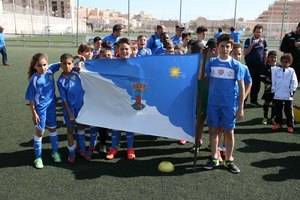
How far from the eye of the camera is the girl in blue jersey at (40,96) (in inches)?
199

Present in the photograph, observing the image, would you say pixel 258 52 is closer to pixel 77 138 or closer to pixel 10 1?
pixel 77 138

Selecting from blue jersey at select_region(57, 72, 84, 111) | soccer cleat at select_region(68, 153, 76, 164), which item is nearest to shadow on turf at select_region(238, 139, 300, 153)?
soccer cleat at select_region(68, 153, 76, 164)

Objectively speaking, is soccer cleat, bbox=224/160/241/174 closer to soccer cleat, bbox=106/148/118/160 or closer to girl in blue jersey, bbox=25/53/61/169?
soccer cleat, bbox=106/148/118/160

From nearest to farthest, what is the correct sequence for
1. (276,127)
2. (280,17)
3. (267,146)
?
(267,146) < (276,127) < (280,17)

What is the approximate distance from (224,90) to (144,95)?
1164 mm

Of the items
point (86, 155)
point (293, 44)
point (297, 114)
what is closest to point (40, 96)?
point (86, 155)

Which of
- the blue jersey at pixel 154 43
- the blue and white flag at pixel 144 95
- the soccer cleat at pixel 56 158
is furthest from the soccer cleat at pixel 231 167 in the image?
the blue jersey at pixel 154 43

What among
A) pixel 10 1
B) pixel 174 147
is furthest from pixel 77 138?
pixel 10 1

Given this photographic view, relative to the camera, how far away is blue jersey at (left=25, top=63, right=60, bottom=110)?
504 centimetres

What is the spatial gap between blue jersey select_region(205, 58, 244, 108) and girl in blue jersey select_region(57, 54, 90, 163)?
195 cm

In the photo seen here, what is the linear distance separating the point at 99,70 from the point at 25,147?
199 centimetres

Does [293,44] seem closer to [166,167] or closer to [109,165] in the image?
[166,167]

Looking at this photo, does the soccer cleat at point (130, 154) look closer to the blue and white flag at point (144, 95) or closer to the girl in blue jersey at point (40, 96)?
the blue and white flag at point (144, 95)

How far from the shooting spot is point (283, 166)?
5.43 meters
